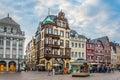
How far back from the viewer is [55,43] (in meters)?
65.3

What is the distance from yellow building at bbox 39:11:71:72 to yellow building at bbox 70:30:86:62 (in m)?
2.72

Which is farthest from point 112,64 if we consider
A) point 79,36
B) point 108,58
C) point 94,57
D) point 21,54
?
point 21,54

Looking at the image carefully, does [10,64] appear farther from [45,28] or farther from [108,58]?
[108,58]

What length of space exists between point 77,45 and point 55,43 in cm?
1092

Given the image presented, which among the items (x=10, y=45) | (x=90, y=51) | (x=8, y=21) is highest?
(x=8, y=21)

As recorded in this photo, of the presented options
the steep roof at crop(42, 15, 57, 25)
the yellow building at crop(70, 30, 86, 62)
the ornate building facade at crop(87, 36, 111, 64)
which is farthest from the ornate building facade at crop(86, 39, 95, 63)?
the steep roof at crop(42, 15, 57, 25)

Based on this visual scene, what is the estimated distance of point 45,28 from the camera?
209 feet

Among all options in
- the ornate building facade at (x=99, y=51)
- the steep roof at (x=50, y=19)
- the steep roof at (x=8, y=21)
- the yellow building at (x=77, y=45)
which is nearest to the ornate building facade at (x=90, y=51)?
the ornate building facade at (x=99, y=51)

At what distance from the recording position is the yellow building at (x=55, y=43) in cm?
6284

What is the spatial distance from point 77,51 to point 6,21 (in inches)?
1044

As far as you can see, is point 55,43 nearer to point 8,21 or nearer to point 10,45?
point 10,45

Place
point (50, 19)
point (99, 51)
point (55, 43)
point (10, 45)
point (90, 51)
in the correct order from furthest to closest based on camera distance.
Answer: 1. point (99, 51)
2. point (90, 51)
3. point (50, 19)
4. point (55, 43)
5. point (10, 45)

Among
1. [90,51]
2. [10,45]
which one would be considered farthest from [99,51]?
Answer: [10,45]

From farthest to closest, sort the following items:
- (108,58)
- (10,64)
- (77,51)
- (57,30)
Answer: (108,58) → (77,51) → (57,30) → (10,64)
